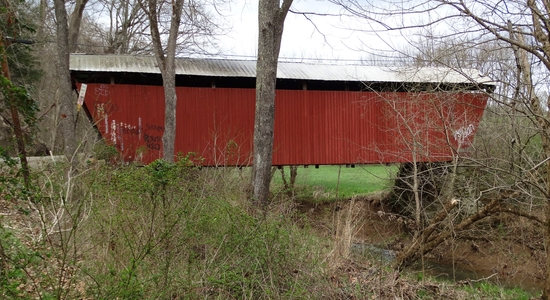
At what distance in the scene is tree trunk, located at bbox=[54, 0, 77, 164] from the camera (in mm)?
8211

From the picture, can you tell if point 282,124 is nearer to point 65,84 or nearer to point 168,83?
point 168,83

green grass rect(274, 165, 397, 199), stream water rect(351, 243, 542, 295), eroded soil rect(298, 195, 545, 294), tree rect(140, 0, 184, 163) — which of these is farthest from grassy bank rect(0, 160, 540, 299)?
green grass rect(274, 165, 397, 199)

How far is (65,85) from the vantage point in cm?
854

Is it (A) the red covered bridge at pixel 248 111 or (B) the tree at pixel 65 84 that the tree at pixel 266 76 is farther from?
(B) the tree at pixel 65 84

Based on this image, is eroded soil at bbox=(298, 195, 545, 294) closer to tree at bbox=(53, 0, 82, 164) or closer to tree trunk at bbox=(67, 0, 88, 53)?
tree at bbox=(53, 0, 82, 164)

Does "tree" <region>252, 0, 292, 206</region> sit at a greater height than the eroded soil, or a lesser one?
greater

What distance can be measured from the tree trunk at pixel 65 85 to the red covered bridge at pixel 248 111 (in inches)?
53.0

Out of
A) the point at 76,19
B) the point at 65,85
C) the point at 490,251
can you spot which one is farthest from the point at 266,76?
the point at 490,251

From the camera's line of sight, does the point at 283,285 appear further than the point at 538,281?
No

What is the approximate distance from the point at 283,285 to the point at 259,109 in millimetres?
4496

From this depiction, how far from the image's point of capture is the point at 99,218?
4.11 meters

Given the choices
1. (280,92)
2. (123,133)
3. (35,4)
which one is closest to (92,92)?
(123,133)

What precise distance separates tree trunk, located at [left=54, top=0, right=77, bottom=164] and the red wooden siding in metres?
1.39

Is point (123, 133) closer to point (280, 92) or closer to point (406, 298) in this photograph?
point (280, 92)
